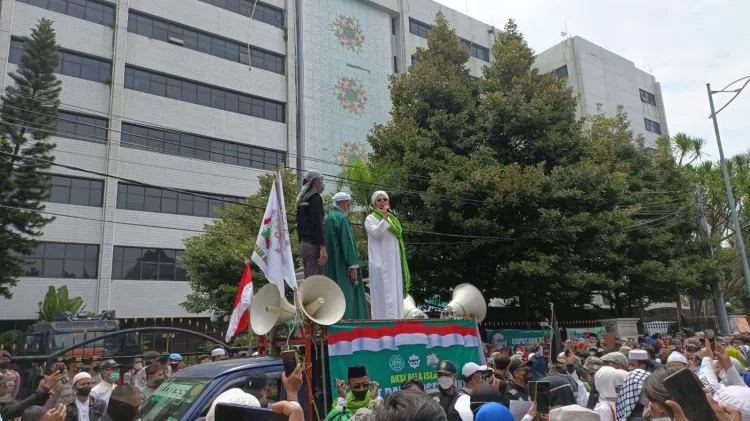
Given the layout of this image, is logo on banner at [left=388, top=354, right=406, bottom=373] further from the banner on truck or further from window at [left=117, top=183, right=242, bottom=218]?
window at [left=117, top=183, right=242, bottom=218]

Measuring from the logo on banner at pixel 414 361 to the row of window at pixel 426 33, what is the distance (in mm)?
34344

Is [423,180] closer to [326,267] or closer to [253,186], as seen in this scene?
[326,267]

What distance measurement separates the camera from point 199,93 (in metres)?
28.6

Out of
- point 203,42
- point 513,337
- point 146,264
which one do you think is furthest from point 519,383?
point 203,42

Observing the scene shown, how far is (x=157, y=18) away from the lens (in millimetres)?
27984

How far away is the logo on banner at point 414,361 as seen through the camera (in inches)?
221

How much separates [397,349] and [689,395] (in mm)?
3409

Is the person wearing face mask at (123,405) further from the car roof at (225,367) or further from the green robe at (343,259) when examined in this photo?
the green robe at (343,259)

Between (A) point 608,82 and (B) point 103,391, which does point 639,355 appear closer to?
(B) point 103,391

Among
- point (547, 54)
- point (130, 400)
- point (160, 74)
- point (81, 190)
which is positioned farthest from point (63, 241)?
point (547, 54)

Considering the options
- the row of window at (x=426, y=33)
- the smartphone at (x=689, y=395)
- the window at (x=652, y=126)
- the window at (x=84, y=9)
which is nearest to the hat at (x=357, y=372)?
the smartphone at (x=689, y=395)

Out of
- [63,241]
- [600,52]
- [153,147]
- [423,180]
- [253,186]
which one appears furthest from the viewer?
[600,52]

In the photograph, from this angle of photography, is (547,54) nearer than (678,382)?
No

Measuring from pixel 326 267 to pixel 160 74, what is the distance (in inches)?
955
